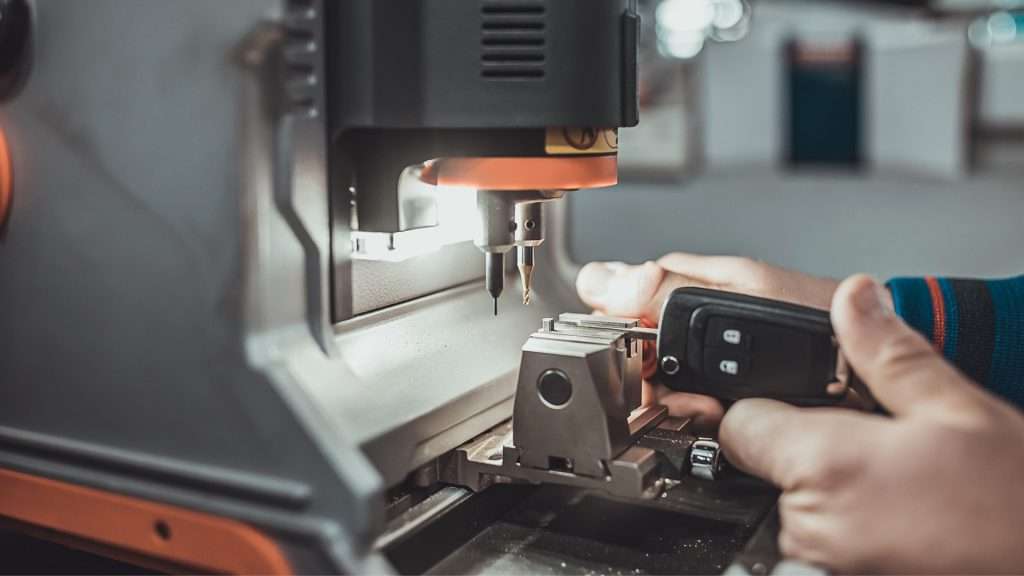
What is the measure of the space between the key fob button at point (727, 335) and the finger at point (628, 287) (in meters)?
0.15

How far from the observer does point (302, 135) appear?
687 millimetres

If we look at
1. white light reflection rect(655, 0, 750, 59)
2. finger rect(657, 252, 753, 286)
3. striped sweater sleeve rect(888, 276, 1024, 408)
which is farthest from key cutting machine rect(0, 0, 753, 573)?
white light reflection rect(655, 0, 750, 59)

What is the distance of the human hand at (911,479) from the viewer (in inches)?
24.4

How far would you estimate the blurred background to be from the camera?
2.70 meters

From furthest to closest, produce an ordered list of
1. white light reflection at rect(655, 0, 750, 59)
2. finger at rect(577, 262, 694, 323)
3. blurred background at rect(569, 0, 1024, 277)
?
white light reflection at rect(655, 0, 750, 59) < blurred background at rect(569, 0, 1024, 277) < finger at rect(577, 262, 694, 323)

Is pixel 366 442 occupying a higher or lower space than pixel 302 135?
lower

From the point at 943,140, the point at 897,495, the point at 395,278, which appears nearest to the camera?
the point at 897,495

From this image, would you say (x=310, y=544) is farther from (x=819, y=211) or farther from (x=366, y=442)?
(x=819, y=211)

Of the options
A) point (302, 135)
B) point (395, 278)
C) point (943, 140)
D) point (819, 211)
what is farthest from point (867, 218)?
point (302, 135)

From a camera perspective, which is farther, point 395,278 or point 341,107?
point 395,278

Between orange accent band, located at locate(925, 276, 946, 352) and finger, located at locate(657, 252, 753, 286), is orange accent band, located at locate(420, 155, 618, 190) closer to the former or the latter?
finger, located at locate(657, 252, 753, 286)

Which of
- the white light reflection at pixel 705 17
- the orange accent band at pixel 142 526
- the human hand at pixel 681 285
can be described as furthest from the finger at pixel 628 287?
the white light reflection at pixel 705 17

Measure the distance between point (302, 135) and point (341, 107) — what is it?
42mm

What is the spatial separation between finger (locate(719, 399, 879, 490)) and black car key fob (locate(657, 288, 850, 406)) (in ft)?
0.07
